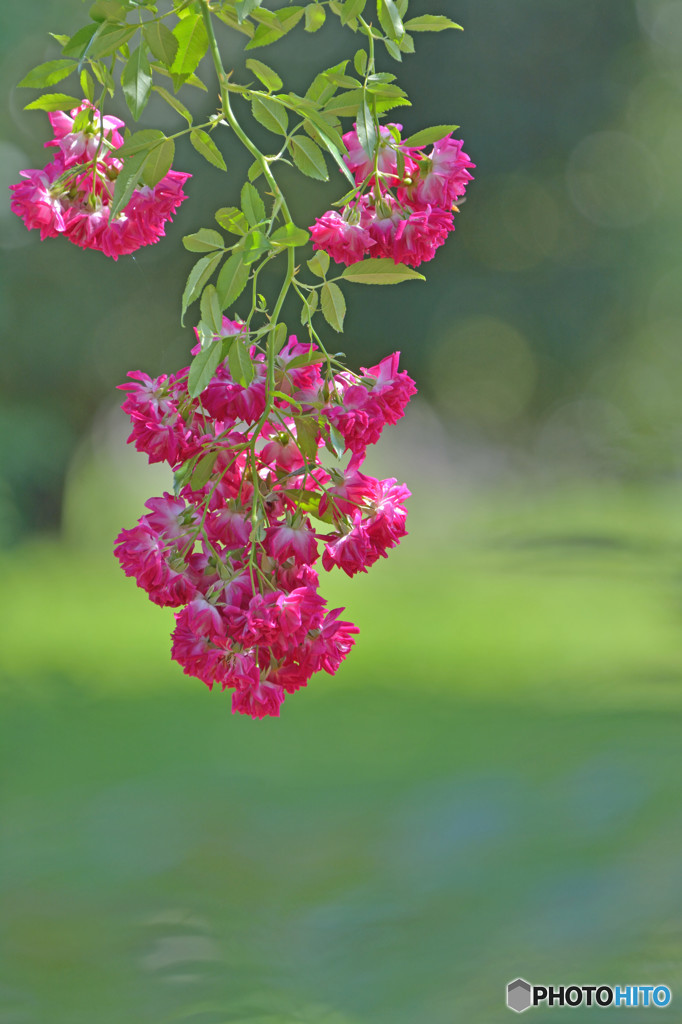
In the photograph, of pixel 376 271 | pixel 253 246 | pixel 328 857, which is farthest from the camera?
pixel 328 857

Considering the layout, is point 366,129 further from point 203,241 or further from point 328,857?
point 328,857

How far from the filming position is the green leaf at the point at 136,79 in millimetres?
595

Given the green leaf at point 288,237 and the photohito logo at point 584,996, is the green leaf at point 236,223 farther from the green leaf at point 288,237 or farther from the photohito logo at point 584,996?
the photohito logo at point 584,996

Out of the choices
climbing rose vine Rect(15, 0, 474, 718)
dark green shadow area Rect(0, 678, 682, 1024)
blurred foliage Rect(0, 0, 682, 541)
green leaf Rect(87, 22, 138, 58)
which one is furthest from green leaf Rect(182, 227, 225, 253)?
blurred foliage Rect(0, 0, 682, 541)

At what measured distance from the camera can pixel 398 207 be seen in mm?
705

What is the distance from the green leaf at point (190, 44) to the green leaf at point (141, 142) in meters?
0.05

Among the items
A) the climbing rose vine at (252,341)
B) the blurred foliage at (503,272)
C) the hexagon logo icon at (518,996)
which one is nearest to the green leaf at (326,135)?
the climbing rose vine at (252,341)

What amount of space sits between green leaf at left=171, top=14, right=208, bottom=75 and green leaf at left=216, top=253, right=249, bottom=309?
0.14 metres

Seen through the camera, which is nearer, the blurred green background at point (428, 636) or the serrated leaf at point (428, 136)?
the serrated leaf at point (428, 136)

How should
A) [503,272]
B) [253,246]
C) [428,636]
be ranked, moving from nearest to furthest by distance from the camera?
[253,246] → [428,636] → [503,272]

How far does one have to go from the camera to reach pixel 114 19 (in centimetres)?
60

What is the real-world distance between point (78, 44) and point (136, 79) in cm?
3

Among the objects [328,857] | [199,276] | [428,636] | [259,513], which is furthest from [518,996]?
[428,636]

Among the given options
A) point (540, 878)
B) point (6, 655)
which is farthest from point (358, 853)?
point (6, 655)
